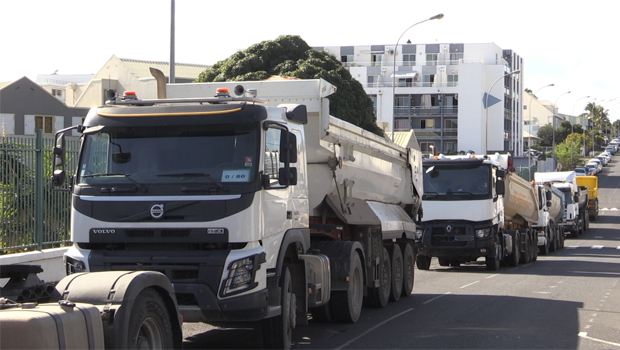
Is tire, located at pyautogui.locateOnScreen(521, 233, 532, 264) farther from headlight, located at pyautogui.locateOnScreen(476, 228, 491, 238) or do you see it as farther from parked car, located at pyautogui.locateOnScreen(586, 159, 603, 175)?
parked car, located at pyautogui.locateOnScreen(586, 159, 603, 175)

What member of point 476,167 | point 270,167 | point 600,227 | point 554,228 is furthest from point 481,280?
point 600,227

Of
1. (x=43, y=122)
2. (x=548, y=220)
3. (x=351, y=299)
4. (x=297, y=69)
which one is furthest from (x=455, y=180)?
(x=43, y=122)

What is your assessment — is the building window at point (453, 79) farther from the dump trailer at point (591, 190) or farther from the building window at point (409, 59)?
the dump trailer at point (591, 190)

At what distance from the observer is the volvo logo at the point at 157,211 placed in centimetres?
833

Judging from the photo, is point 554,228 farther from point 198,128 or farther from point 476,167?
point 198,128

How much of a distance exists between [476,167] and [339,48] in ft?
254

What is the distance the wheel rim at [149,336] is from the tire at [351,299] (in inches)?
193

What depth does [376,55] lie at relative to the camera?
95.9 metres

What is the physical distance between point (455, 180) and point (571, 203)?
24.6 meters

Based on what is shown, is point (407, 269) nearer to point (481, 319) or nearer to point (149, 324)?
point (481, 319)

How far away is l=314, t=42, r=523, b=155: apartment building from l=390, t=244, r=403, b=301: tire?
69.6 m

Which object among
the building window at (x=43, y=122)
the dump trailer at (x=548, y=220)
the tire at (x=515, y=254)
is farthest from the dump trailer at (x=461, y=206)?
the building window at (x=43, y=122)

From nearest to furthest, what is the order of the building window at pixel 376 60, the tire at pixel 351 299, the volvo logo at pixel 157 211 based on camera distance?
the volvo logo at pixel 157 211 < the tire at pixel 351 299 < the building window at pixel 376 60

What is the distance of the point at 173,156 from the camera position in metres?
8.56
